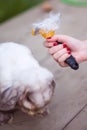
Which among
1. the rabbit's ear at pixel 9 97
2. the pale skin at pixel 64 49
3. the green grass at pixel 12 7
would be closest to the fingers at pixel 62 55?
the pale skin at pixel 64 49

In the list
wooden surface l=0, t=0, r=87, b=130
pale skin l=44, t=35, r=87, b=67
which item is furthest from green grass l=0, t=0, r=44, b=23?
pale skin l=44, t=35, r=87, b=67

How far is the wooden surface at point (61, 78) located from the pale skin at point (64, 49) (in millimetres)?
225

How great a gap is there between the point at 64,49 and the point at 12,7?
51.9 inches

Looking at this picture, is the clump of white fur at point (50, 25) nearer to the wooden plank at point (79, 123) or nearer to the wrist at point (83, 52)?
the wrist at point (83, 52)

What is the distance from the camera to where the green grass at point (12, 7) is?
7.43 ft

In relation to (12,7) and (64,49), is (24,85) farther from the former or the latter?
(12,7)

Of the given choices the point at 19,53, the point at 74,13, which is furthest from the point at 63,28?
the point at 19,53

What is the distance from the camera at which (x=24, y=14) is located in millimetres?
2123

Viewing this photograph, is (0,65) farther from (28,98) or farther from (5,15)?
(5,15)

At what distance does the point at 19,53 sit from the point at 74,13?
988mm

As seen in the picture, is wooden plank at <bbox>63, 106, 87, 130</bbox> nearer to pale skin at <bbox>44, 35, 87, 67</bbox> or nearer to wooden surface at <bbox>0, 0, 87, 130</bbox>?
wooden surface at <bbox>0, 0, 87, 130</bbox>

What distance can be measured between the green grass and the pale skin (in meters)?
1.15

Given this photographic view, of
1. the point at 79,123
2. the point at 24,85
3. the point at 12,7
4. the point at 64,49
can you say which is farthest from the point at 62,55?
the point at 12,7

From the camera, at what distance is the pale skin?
3.50 ft
